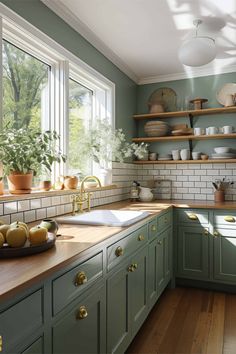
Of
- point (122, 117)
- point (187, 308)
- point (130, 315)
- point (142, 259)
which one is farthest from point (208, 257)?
point (122, 117)

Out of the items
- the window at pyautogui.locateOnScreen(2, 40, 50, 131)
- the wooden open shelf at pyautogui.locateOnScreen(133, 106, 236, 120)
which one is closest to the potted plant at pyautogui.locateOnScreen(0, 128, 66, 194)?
the window at pyautogui.locateOnScreen(2, 40, 50, 131)

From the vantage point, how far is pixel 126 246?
1834mm

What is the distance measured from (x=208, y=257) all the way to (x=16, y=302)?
2.50 meters

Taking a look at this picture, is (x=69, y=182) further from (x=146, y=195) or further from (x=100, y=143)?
(x=146, y=195)

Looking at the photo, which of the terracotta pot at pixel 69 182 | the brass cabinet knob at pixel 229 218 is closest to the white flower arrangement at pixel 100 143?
the terracotta pot at pixel 69 182

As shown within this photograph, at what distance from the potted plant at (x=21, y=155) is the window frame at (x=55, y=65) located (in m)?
0.55

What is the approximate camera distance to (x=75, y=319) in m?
1.24

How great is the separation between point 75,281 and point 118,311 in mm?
617

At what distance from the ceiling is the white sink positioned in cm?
158

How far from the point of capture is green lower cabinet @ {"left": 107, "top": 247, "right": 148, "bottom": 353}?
1609 millimetres

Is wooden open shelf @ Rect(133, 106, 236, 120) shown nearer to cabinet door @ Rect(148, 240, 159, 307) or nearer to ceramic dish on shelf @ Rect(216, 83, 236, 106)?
ceramic dish on shelf @ Rect(216, 83, 236, 106)

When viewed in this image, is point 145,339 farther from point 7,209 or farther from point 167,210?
point 7,209

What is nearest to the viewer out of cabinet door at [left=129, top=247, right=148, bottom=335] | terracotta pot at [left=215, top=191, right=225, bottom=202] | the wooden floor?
cabinet door at [left=129, top=247, right=148, bottom=335]

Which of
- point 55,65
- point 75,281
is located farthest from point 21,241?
point 55,65
